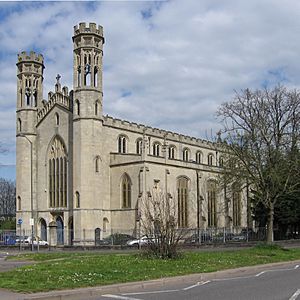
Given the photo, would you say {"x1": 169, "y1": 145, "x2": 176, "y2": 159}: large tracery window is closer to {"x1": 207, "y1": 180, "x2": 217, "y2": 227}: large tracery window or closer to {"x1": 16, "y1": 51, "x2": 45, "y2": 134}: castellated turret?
{"x1": 207, "y1": 180, "x2": 217, "y2": 227}: large tracery window

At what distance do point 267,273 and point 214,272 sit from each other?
88.5 inches

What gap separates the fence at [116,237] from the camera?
45375 millimetres

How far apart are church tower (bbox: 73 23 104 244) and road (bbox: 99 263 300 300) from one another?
125 ft

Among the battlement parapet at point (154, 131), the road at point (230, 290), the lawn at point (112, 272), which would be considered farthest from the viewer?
the battlement parapet at point (154, 131)

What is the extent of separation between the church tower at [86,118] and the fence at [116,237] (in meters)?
1.06

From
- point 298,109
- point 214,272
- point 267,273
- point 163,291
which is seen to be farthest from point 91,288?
point 298,109

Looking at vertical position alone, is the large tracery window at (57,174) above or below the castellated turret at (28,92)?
below

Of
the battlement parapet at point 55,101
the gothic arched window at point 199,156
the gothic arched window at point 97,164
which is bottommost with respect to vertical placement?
the gothic arched window at point 97,164

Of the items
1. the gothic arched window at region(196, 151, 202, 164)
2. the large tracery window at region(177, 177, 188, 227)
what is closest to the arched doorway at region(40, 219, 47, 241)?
the large tracery window at region(177, 177, 188, 227)

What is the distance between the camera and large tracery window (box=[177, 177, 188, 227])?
5906 centimetres

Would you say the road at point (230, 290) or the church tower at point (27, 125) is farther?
the church tower at point (27, 125)

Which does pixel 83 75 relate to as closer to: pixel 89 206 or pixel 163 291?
pixel 89 206

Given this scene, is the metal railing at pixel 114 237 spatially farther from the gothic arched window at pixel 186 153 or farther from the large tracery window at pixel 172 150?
the gothic arched window at pixel 186 153

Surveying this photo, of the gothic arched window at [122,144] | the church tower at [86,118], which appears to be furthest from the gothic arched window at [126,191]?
the gothic arched window at [122,144]
